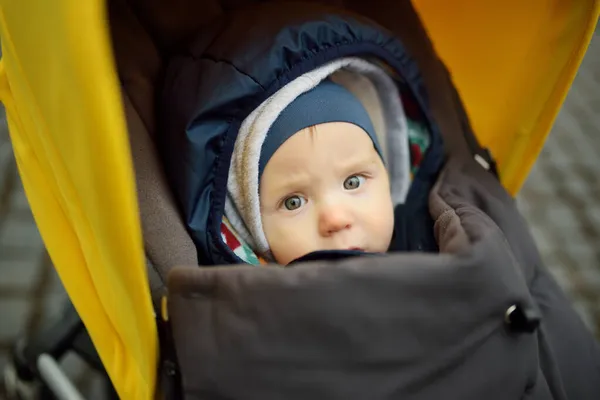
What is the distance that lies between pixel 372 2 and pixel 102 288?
1.88 ft

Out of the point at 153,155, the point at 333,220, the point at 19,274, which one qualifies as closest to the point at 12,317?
the point at 19,274

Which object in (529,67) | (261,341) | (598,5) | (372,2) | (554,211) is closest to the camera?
(261,341)

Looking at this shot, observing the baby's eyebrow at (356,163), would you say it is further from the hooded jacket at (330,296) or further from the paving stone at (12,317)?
the paving stone at (12,317)

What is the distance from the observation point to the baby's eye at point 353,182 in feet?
2.28

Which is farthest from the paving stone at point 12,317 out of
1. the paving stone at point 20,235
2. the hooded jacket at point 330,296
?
the hooded jacket at point 330,296

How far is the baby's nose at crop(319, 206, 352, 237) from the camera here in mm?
643

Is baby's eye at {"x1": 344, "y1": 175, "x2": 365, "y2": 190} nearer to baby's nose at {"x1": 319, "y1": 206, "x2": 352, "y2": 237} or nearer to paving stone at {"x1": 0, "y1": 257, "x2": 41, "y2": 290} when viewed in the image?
baby's nose at {"x1": 319, "y1": 206, "x2": 352, "y2": 237}

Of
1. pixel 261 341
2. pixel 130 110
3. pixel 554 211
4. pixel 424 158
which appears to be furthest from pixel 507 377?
pixel 554 211

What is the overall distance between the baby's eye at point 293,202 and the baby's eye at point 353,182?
6 centimetres

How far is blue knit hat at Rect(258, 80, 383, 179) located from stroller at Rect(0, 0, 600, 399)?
0.12 metres

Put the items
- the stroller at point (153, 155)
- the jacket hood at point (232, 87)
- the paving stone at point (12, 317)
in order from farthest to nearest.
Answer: the paving stone at point (12, 317) → the jacket hood at point (232, 87) → the stroller at point (153, 155)

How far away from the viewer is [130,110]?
639 millimetres

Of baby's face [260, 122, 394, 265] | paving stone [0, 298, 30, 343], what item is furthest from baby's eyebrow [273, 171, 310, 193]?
paving stone [0, 298, 30, 343]

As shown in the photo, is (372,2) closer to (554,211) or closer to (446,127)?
(446,127)
